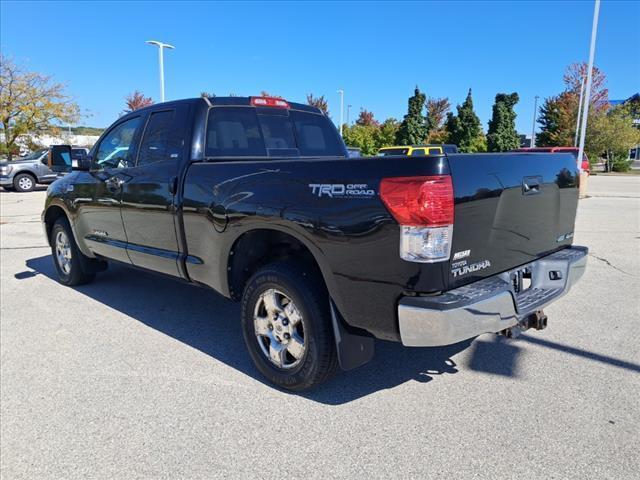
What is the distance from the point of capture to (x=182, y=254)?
3.95 m

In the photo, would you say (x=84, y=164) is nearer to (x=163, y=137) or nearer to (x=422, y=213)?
(x=163, y=137)

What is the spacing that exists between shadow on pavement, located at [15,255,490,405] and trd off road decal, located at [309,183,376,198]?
138 centimetres

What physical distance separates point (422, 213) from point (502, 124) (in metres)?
38.6

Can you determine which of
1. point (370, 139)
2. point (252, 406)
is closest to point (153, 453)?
point (252, 406)

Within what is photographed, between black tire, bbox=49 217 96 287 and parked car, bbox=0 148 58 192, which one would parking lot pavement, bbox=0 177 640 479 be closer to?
black tire, bbox=49 217 96 287

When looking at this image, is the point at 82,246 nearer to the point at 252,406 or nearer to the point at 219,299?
the point at 219,299

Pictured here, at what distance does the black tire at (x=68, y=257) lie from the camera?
576 cm

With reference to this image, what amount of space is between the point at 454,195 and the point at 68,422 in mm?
2632

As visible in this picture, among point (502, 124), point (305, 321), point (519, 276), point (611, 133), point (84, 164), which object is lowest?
point (305, 321)

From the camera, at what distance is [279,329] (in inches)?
130

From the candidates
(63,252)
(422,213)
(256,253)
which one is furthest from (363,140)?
(422,213)

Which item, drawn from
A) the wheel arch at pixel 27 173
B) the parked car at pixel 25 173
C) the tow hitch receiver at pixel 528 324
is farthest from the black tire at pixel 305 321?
the wheel arch at pixel 27 173

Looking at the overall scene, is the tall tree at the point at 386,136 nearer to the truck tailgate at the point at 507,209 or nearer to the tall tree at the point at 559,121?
the tall tree at the point at 559,121

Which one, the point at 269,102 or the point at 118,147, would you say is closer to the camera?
the point at 269,102
